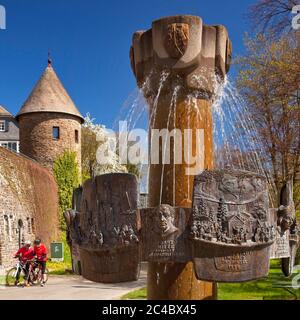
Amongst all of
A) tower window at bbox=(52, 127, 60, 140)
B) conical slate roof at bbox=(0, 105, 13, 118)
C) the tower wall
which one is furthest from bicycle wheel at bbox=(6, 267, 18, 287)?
conical slate roof at bbox=(0, 105, 13, 118)

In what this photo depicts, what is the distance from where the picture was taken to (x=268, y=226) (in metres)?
4.80

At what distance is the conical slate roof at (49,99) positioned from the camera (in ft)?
117

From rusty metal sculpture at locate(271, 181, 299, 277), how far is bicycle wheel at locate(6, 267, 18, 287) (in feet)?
37.5

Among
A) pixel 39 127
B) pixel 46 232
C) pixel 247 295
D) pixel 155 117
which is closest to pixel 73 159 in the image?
pixel 39 127

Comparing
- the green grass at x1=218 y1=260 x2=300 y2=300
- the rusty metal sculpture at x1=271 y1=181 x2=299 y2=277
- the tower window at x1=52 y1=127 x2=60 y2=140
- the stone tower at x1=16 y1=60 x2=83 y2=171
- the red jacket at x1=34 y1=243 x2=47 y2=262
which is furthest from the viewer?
the tower window at x1=52 y1=127 x2=60 y2=140

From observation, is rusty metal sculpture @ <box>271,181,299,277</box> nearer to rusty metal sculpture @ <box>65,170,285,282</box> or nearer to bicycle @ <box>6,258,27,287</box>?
rusty metal sculpture @ <box>65,170,285,282</box>

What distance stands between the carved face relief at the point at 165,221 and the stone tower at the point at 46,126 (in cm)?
3134

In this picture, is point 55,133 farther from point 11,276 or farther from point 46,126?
point 11,276

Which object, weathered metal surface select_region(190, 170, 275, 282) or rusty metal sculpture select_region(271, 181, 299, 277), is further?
rusty metal sculpture select_region(271, 181, 299, 277)

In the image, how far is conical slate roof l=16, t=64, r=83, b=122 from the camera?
117ft

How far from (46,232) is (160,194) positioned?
28.2 m

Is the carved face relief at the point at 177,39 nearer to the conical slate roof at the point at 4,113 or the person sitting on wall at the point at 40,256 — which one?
the person sitting on wall at the point at 40,256

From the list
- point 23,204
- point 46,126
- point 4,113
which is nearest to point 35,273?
point 23,204
